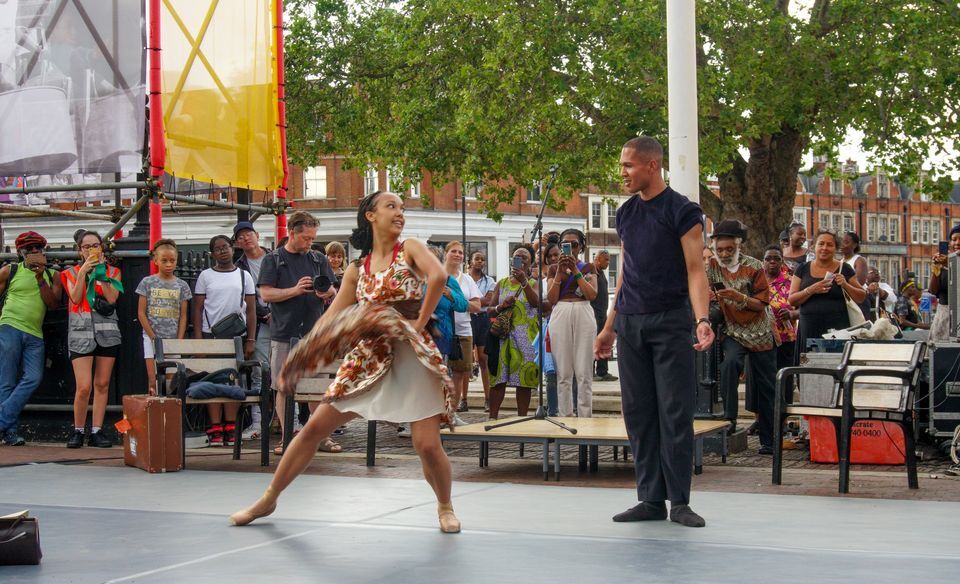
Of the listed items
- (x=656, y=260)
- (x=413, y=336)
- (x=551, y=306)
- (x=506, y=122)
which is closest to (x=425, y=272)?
(x=413, y=336)

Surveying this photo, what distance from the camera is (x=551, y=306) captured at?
12.0 metres

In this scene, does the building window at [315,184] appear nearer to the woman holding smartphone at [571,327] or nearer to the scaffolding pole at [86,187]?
the scaffolding pole at [86,187]

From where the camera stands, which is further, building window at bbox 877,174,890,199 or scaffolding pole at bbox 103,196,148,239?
building window at bbox 877,174,890,199

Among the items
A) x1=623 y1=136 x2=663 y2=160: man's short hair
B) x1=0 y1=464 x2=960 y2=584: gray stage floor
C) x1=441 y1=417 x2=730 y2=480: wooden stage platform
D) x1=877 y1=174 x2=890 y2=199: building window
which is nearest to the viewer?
x1=0 y1=464 x2=960 y2=584: gray stage floor

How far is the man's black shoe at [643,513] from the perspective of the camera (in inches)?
269

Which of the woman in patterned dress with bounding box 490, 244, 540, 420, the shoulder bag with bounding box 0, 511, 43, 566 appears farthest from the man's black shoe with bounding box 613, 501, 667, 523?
the woman in patterned dress with bounding box 490, 244, 540, 420

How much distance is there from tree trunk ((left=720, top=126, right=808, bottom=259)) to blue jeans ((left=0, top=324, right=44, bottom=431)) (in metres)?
17.9

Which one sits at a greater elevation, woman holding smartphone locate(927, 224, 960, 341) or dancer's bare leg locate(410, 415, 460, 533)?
woman holding smartphone locate(927, 224, 960, 341)

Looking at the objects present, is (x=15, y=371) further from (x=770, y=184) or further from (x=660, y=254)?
(x=770, y=184)

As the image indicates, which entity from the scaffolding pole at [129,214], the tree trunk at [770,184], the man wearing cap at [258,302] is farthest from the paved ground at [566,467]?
the tree trunk at [770,184]

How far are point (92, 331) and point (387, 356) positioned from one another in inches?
245

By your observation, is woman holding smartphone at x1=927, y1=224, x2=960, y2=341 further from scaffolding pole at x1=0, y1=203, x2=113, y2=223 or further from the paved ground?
scaffolding pole at x1=0, y1=203, x2=113, y2=223

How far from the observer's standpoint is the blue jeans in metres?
11.9

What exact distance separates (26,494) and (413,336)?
3695mm
